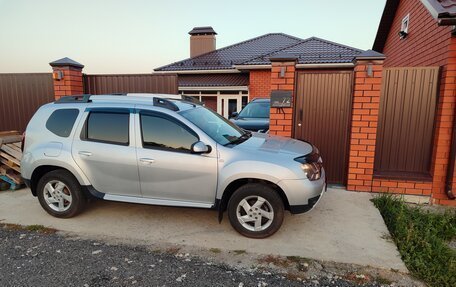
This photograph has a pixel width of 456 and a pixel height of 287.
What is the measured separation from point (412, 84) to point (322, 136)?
1708 mm

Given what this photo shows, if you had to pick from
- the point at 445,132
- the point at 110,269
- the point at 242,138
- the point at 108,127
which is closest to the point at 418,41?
the point at 445,132

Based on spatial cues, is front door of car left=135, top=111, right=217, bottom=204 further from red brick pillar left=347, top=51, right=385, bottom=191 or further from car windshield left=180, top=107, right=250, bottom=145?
red brick pillar left=347, top=51, right=385, bottom=191

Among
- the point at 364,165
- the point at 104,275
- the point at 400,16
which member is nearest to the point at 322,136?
the point at 364,165

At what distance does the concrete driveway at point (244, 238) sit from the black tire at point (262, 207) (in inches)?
4.4

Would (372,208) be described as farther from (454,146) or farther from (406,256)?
(454,146)

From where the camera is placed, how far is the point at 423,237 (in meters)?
3.65

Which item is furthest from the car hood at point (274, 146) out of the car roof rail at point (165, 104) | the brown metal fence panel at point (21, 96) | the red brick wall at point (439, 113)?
the brown metal fence panel at point (21, 96)

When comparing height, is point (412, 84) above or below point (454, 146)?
above

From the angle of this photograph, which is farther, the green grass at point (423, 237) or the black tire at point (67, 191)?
the black tire at point (67, 191)

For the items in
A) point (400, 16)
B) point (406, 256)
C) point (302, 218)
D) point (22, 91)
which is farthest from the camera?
point (400, 16)

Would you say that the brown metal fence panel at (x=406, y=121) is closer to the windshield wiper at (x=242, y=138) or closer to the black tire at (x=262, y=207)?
the windshield wiper at (x=242, y=138)

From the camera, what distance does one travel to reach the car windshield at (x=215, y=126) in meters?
3.80

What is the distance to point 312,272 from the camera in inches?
117

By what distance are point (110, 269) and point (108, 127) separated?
185 centimetres
